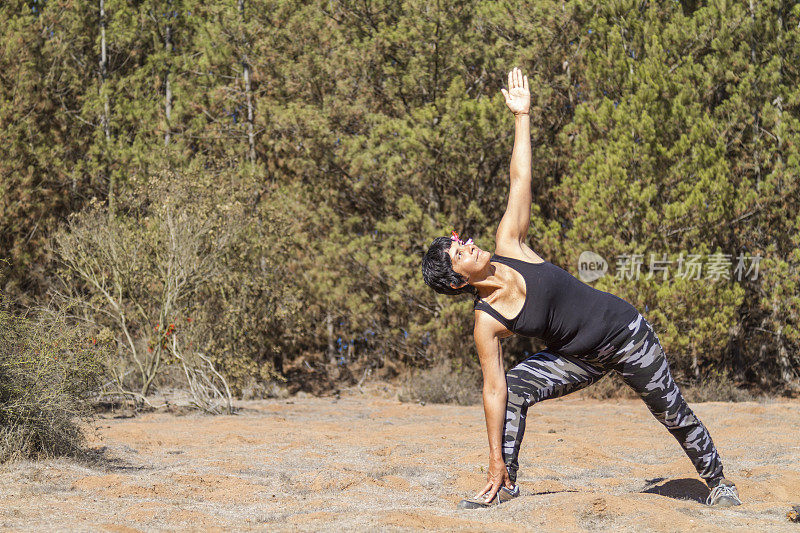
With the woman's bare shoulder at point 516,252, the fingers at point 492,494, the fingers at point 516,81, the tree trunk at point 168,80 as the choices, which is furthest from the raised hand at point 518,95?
the tree trunk at point 168,80

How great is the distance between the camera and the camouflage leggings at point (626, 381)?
165 inches

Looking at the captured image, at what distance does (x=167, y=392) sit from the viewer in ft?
39.1

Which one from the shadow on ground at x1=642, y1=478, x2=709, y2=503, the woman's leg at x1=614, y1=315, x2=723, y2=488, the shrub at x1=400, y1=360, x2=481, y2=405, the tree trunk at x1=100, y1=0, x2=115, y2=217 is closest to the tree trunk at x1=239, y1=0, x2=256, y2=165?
the tree trunk at x1=100, y1=0, x2=115, y2=217

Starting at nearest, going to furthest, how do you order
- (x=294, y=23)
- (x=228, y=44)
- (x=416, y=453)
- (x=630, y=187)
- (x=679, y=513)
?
1. (x=679, y=513)
2. (x=416, y=453)
3. (x=630, y=187)
4. (x=294, y=23)
5. (x=228, y=44)

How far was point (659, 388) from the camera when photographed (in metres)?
4.25

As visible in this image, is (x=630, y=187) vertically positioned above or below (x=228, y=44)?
below

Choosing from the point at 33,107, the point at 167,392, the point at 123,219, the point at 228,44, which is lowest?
the point at 167,392

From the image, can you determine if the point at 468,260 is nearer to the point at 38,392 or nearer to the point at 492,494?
the point at 492,494

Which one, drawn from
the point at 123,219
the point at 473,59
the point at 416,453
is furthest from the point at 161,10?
the point at 416,453

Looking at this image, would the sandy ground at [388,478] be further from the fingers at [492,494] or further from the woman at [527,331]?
the woman at [527,331]

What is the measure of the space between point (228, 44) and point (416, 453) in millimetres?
10825

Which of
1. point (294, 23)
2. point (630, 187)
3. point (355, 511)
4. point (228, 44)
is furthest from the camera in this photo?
point (228, 44)

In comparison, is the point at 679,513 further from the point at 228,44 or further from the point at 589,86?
the point at 228,44

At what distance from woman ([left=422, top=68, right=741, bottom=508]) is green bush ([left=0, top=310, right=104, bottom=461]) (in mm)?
2977
